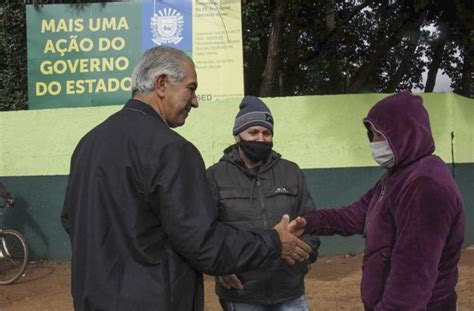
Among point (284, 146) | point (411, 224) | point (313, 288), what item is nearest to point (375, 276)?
point (411, 224)

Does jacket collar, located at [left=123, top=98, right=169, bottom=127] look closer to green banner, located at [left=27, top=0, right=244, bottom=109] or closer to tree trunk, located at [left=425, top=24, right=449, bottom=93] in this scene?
green banner, located at [left=27, top=0, right=244, bottom=109]

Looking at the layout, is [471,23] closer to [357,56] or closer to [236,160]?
[357,56]

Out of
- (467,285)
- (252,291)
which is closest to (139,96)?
(252,291)

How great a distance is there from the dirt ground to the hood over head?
364cm

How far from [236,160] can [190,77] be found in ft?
3.56

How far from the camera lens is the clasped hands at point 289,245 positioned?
250 centimetres

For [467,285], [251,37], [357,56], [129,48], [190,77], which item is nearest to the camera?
[190,77]

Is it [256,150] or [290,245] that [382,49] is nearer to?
[256,150]

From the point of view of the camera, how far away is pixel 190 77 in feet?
7.22

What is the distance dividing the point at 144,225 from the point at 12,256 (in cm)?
597

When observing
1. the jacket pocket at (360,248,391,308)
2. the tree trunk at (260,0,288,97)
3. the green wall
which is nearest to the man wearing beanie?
the jacket pocket at (360,248,391,308)

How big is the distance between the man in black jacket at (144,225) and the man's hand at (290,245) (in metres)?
0.38

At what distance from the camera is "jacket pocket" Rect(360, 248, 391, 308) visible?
2.35 m

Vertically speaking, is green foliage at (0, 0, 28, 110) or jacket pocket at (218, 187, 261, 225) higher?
green foliage at (0, 0, 28, 110)
